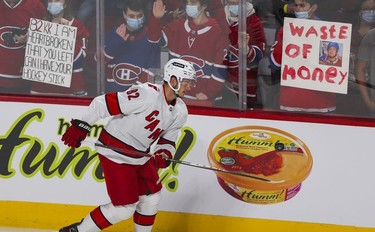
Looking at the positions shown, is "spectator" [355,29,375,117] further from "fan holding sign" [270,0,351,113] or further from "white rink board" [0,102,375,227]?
"white rink board" [0,102,375,227]

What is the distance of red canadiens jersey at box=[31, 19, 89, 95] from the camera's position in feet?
21.8

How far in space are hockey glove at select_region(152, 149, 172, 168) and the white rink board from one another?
1.39 ft

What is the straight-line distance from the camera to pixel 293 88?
6422mm

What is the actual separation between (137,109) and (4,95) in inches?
43.8

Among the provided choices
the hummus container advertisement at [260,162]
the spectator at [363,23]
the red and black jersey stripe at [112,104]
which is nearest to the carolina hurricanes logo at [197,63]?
the hummus container advertisement at [260,162]

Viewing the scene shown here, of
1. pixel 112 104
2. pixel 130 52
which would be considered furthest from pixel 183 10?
pixel 112 104

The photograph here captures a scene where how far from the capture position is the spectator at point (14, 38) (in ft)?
22.0

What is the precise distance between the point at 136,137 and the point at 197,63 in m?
0.72

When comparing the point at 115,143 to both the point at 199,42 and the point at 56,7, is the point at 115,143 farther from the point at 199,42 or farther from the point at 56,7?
the point at 56,7

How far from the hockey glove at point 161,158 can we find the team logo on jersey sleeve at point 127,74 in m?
0.66

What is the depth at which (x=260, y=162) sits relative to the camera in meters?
6.43

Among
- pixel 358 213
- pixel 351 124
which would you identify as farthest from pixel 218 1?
pixel 358 213

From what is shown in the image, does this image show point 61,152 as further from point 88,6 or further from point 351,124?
point 351,124

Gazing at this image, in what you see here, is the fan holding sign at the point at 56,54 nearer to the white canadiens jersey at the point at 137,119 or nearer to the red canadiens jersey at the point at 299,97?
the white canadiens jersey at the point at 137,119
